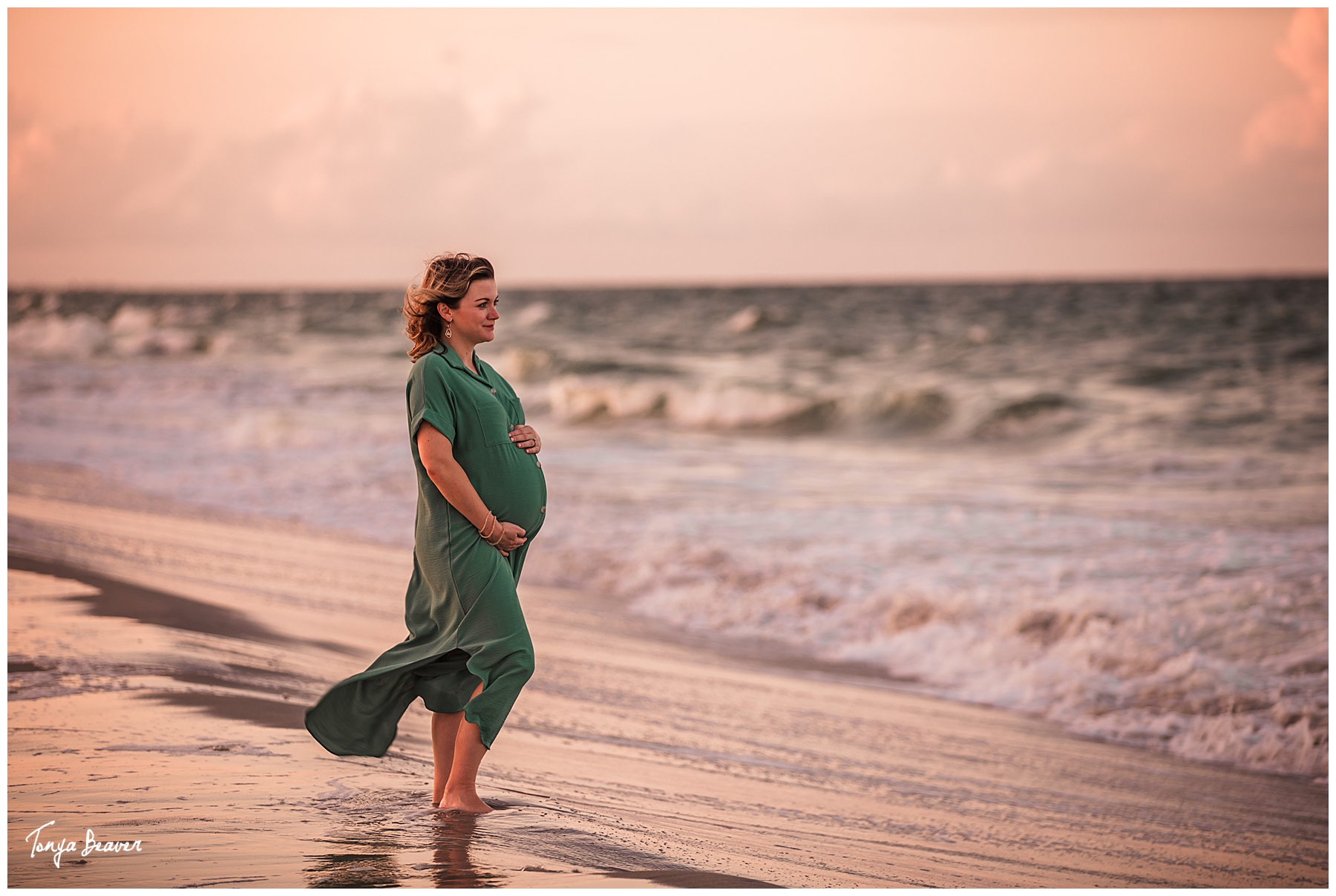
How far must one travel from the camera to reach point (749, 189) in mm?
22406

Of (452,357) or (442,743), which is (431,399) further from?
(442,743)

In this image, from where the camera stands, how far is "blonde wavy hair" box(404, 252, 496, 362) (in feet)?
10.1

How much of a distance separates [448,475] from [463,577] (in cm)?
31

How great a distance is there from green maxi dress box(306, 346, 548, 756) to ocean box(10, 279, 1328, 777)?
316cm

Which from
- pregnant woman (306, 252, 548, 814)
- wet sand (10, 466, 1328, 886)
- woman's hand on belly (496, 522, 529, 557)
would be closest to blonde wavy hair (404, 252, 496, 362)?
pregnant woman (306, 252, 548, 814)

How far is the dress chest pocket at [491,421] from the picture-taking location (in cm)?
308

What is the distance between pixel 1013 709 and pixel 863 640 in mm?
1162

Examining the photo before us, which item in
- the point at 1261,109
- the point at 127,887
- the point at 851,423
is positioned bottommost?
the point at 127,887

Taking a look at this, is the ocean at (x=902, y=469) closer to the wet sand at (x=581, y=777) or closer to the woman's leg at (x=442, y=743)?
the wet sand at (x=581, y=777)

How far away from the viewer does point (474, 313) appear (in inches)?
122

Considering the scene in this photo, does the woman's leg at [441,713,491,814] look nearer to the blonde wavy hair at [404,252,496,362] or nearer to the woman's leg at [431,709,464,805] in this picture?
the woman's leg at [431,709,464,805]

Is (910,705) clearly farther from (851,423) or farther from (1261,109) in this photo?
(1261,109)

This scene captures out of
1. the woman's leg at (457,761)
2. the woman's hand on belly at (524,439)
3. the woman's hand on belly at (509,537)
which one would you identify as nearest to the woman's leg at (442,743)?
the woman's leg at (457,761)

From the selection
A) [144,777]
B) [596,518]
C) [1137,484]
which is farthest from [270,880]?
[1137,484]
